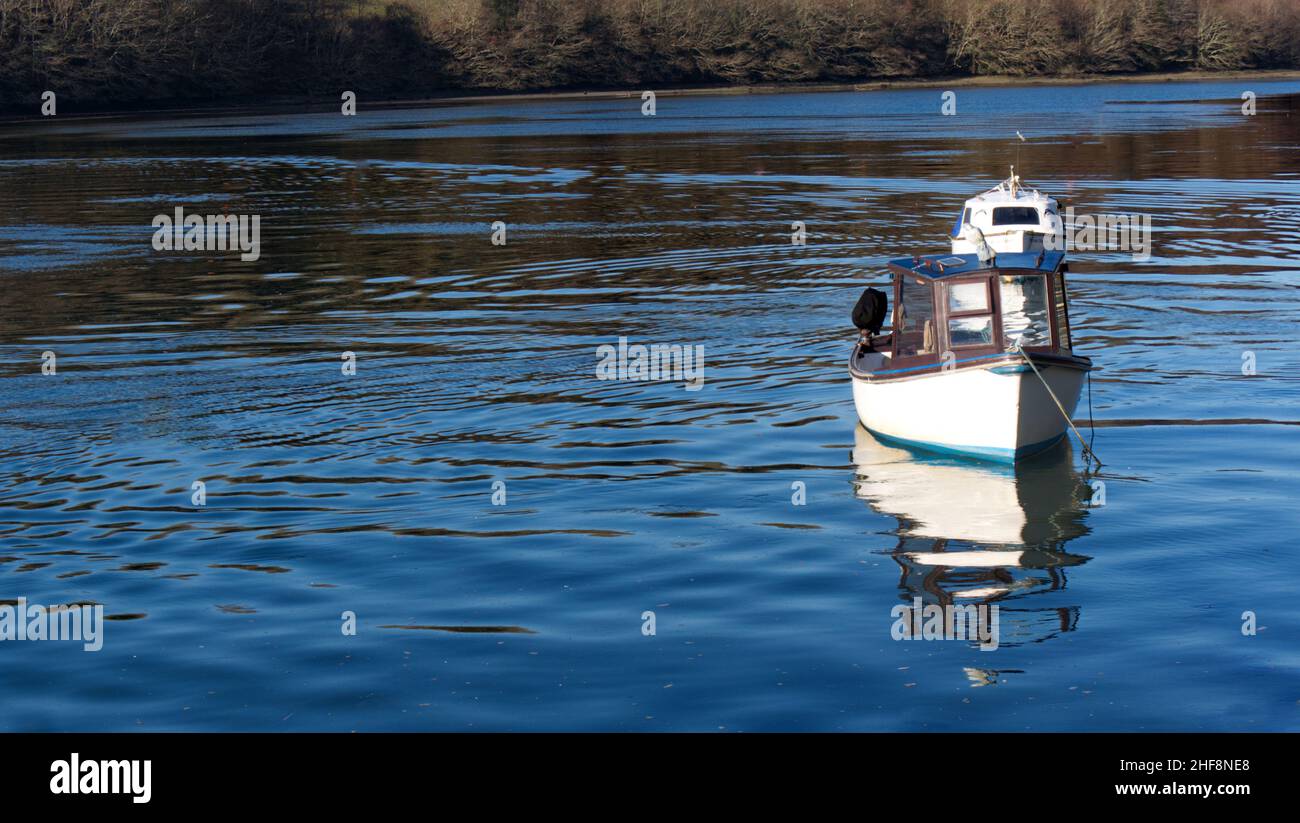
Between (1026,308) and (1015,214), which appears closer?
(1026,308)

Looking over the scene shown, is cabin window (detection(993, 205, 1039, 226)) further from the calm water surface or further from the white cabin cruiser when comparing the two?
the calm water surface

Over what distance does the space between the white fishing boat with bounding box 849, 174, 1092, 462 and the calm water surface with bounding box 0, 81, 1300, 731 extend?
0.63m

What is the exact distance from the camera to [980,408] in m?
22.3

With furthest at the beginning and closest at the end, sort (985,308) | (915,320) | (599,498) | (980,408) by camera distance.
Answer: (915,320) < (985,308) < (980,408) < (599,498)

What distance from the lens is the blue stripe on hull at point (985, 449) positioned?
74.4 ft

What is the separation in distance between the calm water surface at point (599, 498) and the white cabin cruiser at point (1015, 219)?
4.86 ft

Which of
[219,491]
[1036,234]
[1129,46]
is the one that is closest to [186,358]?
[219,491]

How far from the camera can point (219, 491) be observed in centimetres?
2155

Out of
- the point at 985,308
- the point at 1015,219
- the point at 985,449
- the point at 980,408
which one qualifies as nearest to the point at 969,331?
the point at 985,308

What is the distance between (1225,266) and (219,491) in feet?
99.1

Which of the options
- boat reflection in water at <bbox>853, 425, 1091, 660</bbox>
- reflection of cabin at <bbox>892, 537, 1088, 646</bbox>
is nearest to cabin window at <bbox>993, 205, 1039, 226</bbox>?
boat reflection in water at <bbox>853, 425, 1091, 660</bbox>

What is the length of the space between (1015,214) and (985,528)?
2422 cm

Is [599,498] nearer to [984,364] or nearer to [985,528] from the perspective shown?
[985,528]

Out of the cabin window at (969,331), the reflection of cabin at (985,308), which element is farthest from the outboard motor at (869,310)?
the cabin window at (969,331)
